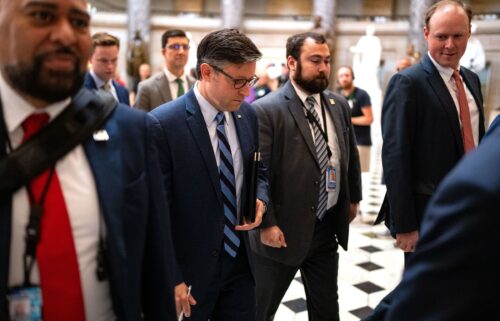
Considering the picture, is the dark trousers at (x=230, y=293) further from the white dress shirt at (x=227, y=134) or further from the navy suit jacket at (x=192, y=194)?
the white dress shirt at (x=227, y=134)

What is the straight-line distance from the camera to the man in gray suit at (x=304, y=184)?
Answer: 2.95m

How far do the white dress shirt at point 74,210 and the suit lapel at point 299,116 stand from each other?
1.88 m

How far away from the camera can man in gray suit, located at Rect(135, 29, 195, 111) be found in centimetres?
460

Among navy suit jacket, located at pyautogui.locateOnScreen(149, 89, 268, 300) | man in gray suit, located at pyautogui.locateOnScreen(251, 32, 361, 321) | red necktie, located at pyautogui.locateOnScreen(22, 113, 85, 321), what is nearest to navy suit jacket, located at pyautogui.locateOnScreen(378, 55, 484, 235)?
man in gray suit, located at pyautogui.locateOnScreen(251, 32, 361, 321)

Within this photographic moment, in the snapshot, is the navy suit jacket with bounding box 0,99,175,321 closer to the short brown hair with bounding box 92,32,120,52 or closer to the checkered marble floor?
the checkered marble floor

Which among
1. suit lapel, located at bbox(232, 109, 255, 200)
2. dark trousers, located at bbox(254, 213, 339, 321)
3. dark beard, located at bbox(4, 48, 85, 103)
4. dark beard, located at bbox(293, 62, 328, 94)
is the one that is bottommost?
dark trousers, located at bbox(254, 213, 339, 321)

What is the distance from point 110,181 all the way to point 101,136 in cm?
13

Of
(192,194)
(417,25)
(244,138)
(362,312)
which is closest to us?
(192,194)

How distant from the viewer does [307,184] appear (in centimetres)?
297

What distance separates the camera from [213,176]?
2268mm

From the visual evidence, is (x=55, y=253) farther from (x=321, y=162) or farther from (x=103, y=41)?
(x=103, y=41)

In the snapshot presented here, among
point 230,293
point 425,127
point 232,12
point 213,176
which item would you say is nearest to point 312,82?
point 425,127

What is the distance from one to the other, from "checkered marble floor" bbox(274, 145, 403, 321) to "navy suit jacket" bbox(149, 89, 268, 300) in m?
1.76

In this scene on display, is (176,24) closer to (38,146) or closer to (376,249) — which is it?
(376,249)
